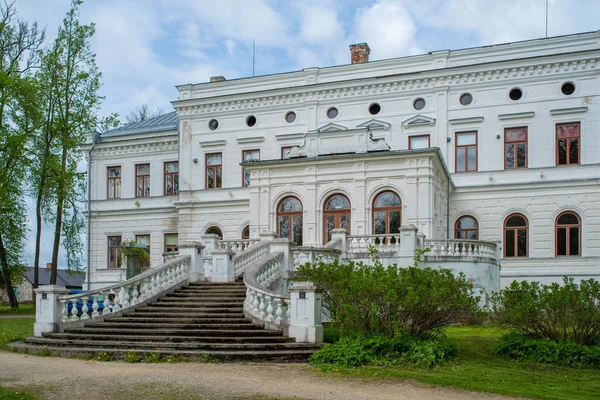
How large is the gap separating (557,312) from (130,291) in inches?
414


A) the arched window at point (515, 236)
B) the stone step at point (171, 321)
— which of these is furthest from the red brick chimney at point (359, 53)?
the stone step at point (171, 321)

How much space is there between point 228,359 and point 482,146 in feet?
64.9

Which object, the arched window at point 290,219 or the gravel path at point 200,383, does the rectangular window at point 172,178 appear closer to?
the arched window at point 290,219

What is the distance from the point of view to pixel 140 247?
32.0m

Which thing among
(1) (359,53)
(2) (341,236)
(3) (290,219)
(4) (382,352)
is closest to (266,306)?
(4) (382,352)

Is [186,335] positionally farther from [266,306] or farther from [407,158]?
[407,158]

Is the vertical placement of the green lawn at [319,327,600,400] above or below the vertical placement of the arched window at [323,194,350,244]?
below

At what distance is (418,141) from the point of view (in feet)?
99.2

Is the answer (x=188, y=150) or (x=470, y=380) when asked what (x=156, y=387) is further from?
(x=188, y=150)

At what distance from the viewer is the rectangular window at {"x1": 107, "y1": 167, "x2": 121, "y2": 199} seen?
121 ft

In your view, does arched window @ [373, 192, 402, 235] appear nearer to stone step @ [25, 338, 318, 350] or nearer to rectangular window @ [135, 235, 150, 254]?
stone step @ [25, 338, 318, 350]

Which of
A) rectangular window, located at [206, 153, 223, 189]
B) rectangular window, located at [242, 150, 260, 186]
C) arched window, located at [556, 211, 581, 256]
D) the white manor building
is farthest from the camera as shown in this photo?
rectangular window, located at [206, 153, 223, 189]

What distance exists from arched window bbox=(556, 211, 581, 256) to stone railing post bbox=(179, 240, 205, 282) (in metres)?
15.8

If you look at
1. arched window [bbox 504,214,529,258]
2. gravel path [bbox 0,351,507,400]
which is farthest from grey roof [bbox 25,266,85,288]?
gravel path [bbox 0,351,507,400]
